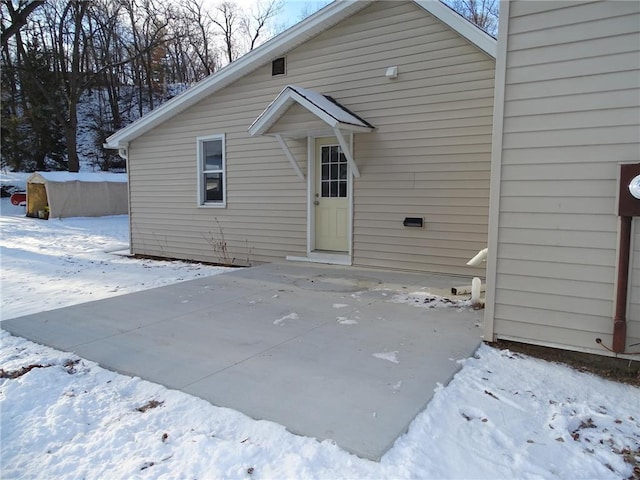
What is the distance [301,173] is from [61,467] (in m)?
5.63

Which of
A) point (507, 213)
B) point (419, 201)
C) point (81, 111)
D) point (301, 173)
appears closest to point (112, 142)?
point (301, 173)

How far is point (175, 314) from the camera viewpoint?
4434 millimetres

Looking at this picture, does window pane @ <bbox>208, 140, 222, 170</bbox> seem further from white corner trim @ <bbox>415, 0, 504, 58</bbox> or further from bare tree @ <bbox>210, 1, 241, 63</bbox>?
bare tree @ <bbox>210, 1, 241, 63</bbox>

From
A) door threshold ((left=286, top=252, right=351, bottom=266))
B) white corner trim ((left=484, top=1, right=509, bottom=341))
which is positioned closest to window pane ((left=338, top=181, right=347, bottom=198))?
door threshold ((left=286, top=252, right=351, bottom=266))

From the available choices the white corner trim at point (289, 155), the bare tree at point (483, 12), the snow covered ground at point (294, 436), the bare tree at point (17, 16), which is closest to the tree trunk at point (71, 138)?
the bare tree at point (17, 16)

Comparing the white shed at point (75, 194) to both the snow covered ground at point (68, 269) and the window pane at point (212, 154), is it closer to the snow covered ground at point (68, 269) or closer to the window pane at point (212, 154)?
the snow covered ground at point (68, 269)

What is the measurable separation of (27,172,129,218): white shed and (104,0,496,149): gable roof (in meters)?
9.72

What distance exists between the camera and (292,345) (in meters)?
3.47

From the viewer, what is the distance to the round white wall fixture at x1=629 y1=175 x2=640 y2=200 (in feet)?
9.11

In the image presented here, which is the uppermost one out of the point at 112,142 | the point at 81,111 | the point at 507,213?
the point at 81,111

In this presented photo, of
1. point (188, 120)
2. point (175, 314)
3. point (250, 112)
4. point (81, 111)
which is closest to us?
point (175, 314)

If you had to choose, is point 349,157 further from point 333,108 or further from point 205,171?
point 205,171

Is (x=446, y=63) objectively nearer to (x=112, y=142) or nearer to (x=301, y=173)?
(x=301, y=173)

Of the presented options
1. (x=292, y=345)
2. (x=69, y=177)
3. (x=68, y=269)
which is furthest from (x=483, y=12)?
(x=292, y=345)
